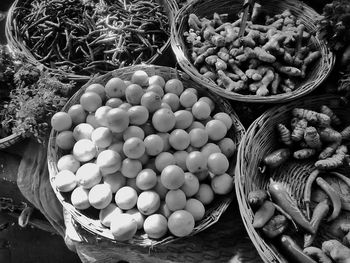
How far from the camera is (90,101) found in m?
1.80

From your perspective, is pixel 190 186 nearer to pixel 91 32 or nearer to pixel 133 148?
pixel 133 148

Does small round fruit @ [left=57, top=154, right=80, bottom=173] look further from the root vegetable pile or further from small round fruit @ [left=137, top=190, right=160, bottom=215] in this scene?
the root vegetable pile

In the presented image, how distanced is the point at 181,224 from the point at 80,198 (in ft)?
1.58

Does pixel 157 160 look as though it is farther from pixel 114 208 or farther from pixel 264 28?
pixel 264 28

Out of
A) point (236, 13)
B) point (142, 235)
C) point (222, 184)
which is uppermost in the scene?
point (236, 13)

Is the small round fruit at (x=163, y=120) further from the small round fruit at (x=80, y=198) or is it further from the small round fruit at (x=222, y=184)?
the small round fruit at (x=80, y=198)

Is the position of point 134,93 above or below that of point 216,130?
above

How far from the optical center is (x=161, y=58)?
223cm

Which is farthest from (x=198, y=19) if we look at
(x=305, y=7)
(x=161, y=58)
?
(x=305, y=7)

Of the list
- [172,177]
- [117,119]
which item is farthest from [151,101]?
[172,177]

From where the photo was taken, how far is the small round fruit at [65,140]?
176 cm

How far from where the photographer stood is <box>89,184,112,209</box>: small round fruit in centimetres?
155

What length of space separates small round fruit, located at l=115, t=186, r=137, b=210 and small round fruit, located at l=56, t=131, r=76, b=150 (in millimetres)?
398

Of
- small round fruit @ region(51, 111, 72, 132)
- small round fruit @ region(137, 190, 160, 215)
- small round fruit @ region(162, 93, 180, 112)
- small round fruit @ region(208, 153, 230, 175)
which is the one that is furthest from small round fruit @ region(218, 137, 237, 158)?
small round fruit @ region(51, 111, 72, 132)
